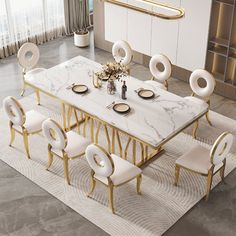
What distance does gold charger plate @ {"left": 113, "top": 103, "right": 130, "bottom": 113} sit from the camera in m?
6.03

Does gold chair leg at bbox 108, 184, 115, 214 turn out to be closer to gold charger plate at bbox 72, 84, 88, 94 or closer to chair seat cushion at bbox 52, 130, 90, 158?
chair seat cushion at bbox 52, 130, 90, 158

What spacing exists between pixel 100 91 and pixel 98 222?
190 cm

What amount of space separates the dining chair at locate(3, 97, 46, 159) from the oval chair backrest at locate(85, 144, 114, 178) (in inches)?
50.2

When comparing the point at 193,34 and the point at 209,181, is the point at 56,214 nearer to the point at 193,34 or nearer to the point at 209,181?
the point at 209,181

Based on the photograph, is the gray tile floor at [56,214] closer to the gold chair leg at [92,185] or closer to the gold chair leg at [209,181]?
the gold chair leg at [209,181]

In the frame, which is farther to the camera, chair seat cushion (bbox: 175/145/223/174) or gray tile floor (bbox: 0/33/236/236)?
chair seat cushion (bbox: 175/145/223/174)

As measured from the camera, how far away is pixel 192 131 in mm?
6984

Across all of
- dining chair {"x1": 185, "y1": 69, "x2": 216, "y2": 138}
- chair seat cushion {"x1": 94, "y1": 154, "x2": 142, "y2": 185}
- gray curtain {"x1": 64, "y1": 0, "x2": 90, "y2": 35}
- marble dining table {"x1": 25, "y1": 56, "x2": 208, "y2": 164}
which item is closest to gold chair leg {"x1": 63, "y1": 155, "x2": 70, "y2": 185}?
chair seat cushion {"x1": 94, "y1": 154, "x2": 142, "y2": 185}

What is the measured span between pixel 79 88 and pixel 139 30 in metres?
2.46

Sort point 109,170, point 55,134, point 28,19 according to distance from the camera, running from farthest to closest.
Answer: point 28,19
point 55,134
point 109,170

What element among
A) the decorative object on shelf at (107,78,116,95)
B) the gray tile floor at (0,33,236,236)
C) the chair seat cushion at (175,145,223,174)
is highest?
the decorative object on shelf at (107,78,116,95)

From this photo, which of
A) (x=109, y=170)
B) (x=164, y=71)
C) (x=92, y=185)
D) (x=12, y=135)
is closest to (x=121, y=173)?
(x=109, y=170)

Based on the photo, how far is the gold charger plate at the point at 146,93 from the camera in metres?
6.31

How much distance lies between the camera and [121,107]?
612 centimetres
